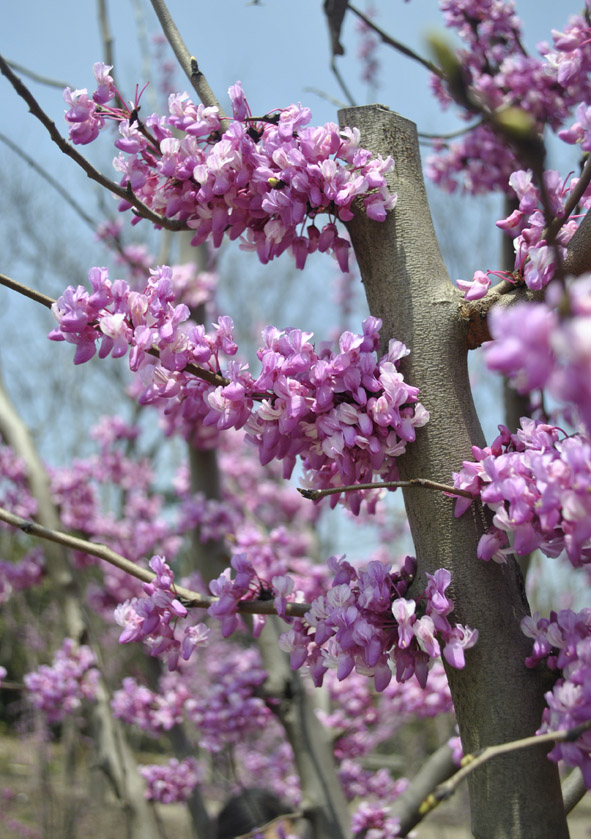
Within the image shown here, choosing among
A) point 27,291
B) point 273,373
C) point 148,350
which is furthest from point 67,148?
point 273,373

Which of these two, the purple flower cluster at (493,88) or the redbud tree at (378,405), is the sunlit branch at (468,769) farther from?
the purple flower cluster at (493,88)

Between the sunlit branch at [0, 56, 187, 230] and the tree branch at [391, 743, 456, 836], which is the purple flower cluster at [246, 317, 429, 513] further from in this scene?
the tree branch at [391, 743, 456, 836]

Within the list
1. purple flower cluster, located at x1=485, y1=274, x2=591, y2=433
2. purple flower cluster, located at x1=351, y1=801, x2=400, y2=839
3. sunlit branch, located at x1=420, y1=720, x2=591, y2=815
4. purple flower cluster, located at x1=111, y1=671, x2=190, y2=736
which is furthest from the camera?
purple flower cluster, located at x1=111, y1=671, x2=190, y2=736

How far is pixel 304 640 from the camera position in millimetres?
1281

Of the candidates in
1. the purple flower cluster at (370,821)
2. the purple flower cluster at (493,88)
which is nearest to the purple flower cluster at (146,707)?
the purple flower cluster at (370,821)

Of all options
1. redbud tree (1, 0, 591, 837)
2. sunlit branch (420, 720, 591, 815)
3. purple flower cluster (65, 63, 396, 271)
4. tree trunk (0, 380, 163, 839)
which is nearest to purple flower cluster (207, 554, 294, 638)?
redbud tree (1, 0, 591, 837)

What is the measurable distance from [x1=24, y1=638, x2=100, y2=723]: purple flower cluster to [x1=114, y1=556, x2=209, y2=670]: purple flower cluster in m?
A: 2.12

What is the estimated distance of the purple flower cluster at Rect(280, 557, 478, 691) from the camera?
1113mm

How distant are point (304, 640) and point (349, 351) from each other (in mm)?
558

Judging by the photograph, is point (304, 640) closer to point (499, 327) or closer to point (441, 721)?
point (499, 327)

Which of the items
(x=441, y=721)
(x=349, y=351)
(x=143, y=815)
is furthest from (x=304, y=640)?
(x=441, y=721)

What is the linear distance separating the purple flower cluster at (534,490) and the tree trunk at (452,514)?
0.06m

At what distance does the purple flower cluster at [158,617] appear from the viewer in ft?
4.14

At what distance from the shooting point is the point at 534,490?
1016 millimetres
